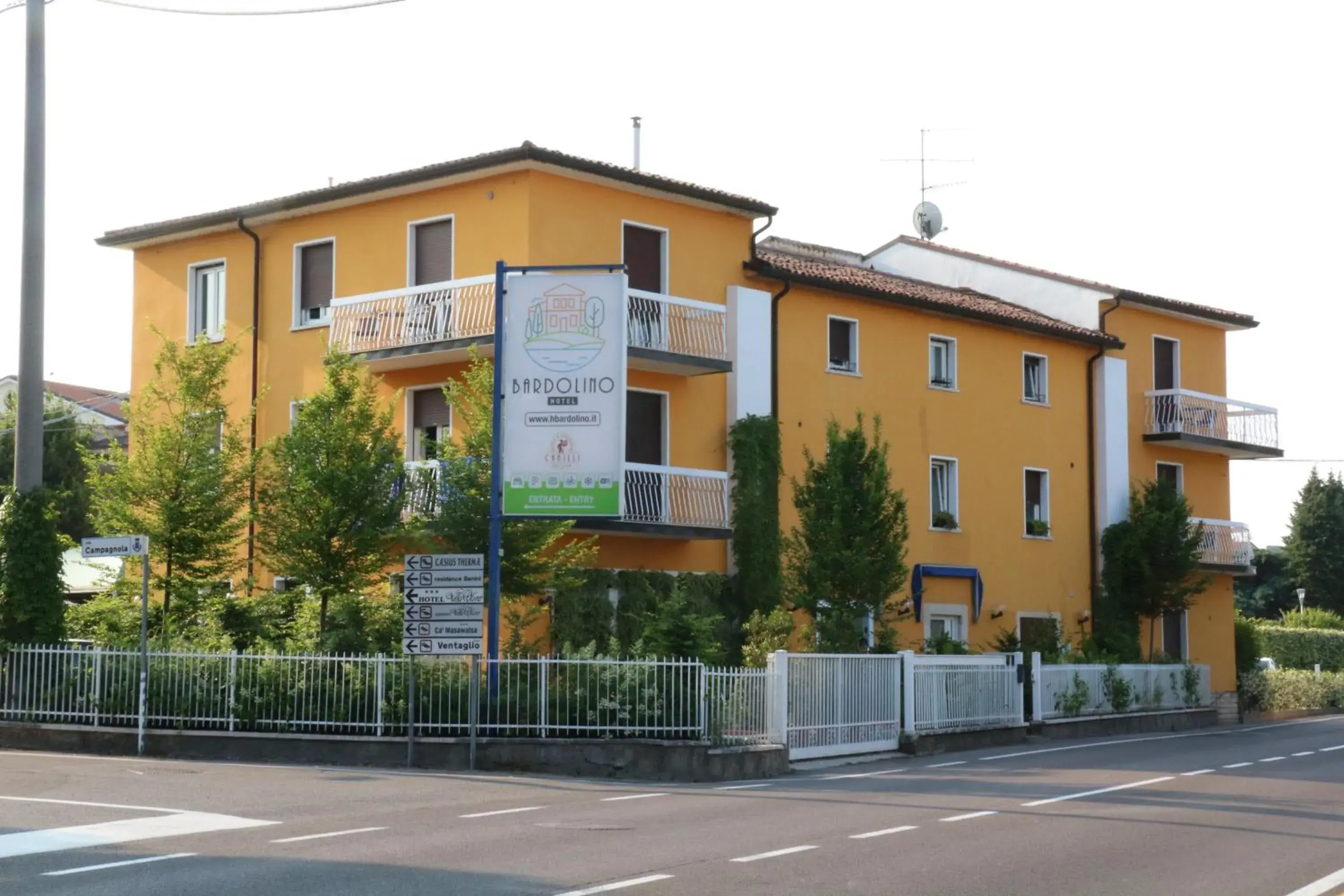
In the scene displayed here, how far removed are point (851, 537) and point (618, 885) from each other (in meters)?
17.1

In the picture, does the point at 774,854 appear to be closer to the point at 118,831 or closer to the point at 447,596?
the point at 118,831

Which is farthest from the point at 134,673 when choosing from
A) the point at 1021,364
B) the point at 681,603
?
the point at 1021,364

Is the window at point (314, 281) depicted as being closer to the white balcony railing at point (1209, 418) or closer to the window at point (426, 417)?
the window at point (426, 417)

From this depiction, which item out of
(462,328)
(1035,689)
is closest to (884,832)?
(462,328)

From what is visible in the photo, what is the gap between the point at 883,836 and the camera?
12.6 meters

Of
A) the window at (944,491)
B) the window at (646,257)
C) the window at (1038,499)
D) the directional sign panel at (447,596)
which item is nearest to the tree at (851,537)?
the window at (646,257)

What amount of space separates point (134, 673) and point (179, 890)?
1181cm

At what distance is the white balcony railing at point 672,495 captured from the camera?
2550 cm

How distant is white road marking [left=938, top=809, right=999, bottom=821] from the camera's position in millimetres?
13945

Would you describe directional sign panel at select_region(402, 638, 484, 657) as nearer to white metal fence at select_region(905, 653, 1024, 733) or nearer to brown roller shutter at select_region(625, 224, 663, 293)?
white metal fence at select_region(905, 653, 1024, 733)

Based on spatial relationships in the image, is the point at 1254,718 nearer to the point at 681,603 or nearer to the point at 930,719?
the point at 930,719

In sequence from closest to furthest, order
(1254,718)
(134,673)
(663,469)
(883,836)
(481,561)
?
(883,836)
(481,561)
(134,673)
(663,469)
(1254,718)

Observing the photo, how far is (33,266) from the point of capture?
2286 centimetres

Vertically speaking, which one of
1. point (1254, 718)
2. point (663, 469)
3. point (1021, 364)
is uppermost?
point (1021, 364)
